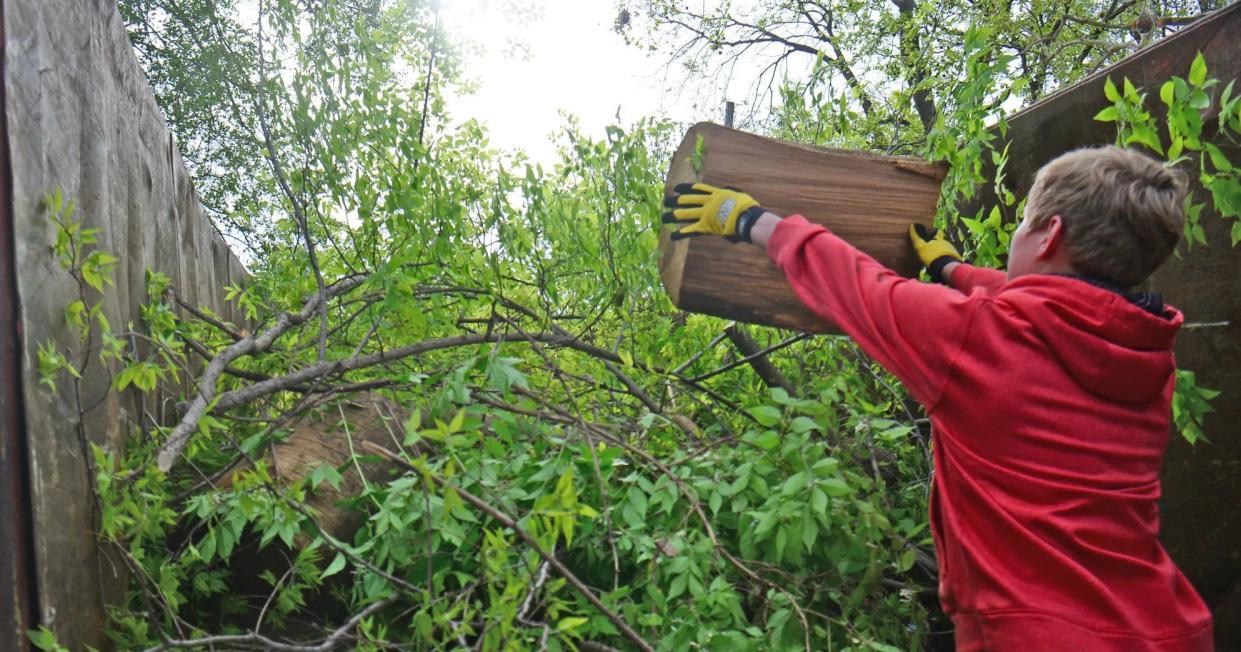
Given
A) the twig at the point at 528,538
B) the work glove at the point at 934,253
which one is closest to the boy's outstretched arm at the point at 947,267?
the work glove at the point at 934,253

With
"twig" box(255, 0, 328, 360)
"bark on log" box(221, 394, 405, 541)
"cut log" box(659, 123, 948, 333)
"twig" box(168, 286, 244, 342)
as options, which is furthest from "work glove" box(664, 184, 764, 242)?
"twig" box(168, 286, 244, 342)

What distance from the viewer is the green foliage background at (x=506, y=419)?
221 cm

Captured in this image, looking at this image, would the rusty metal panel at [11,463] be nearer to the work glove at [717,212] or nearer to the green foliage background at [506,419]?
the green foliage background at [506,419]

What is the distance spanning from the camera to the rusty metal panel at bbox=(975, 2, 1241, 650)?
9.16 feet

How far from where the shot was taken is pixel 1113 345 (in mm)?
1821

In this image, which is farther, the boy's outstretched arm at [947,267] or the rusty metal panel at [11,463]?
the boy's outstretched arm at [947,267]

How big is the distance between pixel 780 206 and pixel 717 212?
22 cm

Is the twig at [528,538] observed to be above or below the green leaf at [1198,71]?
below

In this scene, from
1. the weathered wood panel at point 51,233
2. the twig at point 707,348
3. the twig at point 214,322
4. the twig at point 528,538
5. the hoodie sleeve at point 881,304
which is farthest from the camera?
the twig at point 214,322

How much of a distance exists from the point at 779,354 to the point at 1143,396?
2.09 metres

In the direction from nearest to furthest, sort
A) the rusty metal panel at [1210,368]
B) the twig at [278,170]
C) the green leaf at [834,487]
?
1. the green leaf at [834,487]
2. the rusty metal panel at [1210,368]
3. the twig at [278,170]

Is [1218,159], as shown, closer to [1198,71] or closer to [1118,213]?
[1198,71]

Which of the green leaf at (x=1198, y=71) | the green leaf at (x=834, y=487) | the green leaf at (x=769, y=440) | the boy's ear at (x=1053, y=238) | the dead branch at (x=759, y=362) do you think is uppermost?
the green leaf at (x=1198, y=71)

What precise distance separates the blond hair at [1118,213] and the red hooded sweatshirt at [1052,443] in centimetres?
9
